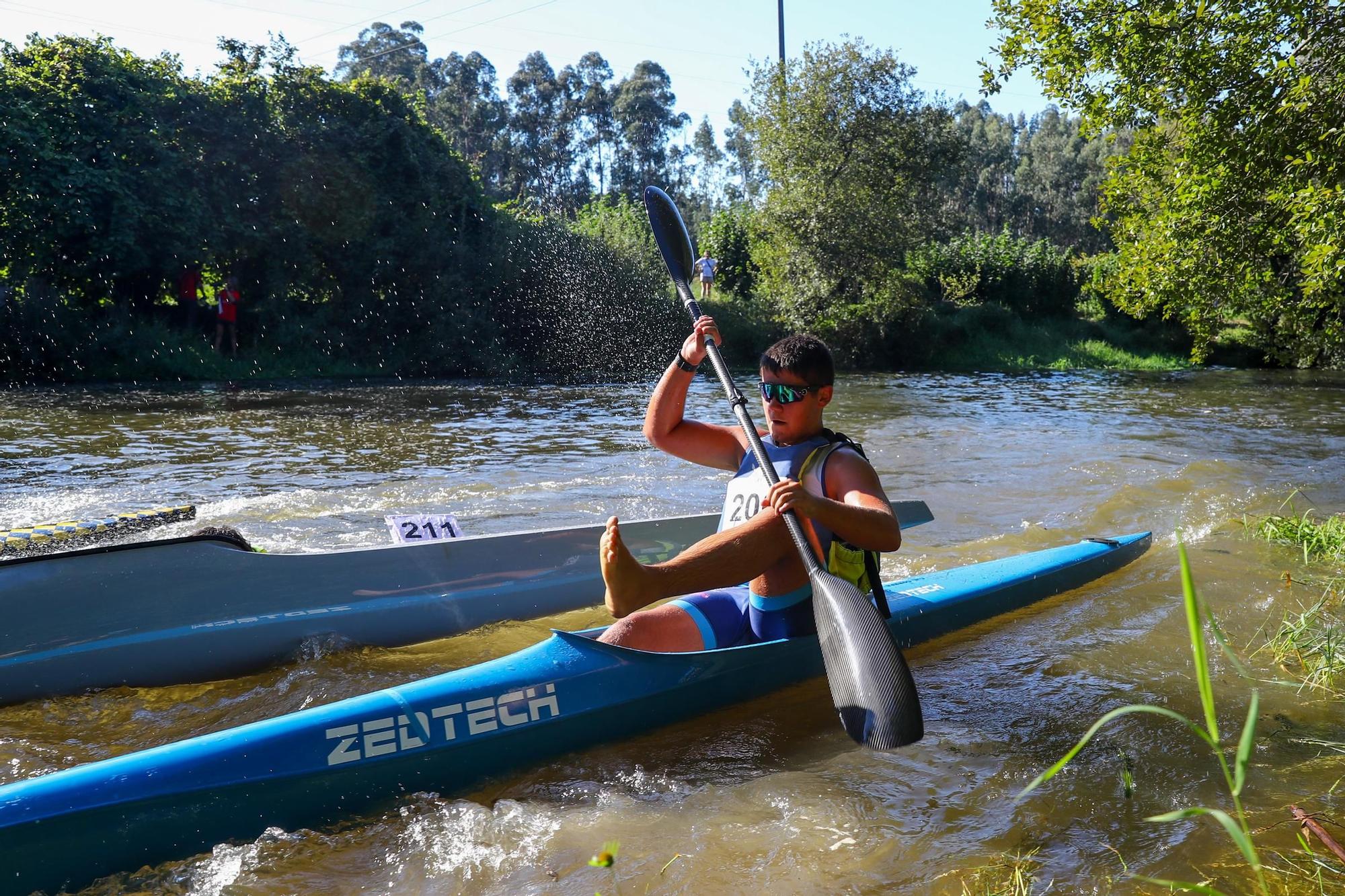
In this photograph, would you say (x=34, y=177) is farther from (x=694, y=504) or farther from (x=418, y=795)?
(x=418, y=795)

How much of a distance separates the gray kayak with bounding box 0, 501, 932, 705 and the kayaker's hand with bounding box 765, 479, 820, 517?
1.87 m

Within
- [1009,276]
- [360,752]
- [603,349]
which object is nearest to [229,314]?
[603,349]

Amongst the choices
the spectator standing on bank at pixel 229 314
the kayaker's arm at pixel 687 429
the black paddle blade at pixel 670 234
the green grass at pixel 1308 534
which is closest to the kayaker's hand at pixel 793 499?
the kayaker's arm at pixel 687 429

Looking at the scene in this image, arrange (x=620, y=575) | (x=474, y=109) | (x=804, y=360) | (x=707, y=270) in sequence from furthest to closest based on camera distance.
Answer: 1. (x=474, y=109)
2. (x=707, y=270)
3. (x=804, y=360)
4. (x=620, y=575)

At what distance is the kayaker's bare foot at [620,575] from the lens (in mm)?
2604

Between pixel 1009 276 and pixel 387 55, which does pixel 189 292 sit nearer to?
pixel 1009 276

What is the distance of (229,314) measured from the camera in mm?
17203

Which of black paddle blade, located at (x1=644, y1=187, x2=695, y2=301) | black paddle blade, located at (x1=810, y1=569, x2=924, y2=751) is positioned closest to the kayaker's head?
black paddle blade, located at (x1=810, y1=569, x2=924, y2=751)

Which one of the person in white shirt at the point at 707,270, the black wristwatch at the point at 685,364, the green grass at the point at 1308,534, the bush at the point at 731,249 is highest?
the bush at the point at 731,249

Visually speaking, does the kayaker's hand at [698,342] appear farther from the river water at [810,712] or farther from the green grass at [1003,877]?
the green grass at [1003,877]

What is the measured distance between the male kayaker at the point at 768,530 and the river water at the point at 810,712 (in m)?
0.32

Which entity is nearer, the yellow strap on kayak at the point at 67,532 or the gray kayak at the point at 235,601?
the gray kayak at the point at 235,601

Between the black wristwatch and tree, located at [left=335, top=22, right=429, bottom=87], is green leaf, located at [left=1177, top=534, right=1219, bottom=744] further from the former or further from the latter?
tree, located at [left=335, top=22, right=429, bottom=87]

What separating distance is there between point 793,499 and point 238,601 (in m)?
2.31
